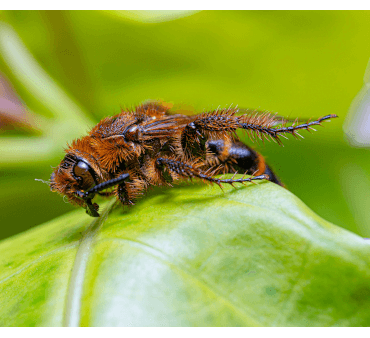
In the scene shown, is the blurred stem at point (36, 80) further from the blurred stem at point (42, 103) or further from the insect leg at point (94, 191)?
the insect leg at point (94, 191)

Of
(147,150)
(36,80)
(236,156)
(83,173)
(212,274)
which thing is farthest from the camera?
(36,80)

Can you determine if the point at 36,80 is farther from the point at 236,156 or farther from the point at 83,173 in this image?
the point at 236,156

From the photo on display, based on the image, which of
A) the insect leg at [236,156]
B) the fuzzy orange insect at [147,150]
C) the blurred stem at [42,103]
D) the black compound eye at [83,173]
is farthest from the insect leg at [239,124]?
the blurred stem at [42,103]

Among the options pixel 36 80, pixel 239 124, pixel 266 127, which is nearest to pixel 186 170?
pixel 239 124

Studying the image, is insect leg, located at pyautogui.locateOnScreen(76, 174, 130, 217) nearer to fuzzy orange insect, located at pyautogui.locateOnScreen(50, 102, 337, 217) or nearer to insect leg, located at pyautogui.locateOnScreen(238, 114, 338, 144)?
fuzzy orange insect, located at pyautogui.locateOnScreen(50, 102, 337, 217)

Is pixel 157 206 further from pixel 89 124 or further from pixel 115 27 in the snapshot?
pixel 115 27

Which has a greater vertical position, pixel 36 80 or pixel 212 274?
pixel 36 80

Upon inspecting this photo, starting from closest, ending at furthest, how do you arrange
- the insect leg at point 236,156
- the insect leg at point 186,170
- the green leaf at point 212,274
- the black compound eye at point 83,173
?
1. the green leaf at point 212,274
2. the insect leg at point 186,170
3. the black compound eye at point 83,173
4. the insect leg at point 236,156
